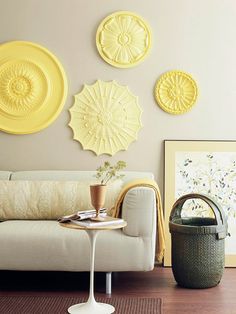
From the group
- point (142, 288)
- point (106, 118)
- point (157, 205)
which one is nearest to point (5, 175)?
point (106, 118)

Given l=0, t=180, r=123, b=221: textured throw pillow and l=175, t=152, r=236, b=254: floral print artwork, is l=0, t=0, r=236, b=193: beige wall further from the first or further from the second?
l=0, t=180, r=123, b=221: textured throw pillow

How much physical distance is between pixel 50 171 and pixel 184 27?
5.40 ft

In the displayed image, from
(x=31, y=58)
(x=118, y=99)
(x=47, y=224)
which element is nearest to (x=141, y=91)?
(x=118, y=99)

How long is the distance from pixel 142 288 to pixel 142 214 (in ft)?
1.78

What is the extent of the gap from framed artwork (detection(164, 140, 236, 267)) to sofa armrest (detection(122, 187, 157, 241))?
852 millimetres

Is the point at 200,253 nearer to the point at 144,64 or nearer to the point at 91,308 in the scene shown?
the point at 91,308

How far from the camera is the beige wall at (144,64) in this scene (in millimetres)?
4223

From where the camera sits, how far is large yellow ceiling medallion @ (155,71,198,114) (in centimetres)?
420

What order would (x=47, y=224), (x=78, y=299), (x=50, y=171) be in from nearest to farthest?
1. (x=78, y=299)
2. (x=47, y=224)
3. (x=50, y=171)

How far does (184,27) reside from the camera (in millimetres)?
4227

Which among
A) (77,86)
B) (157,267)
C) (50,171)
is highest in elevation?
(77,86)

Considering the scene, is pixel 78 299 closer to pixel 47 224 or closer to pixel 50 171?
pixel 47 224

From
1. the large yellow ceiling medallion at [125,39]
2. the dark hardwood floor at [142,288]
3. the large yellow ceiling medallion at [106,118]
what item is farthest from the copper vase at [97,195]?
the large yellow ceiling medallion at [125,39]

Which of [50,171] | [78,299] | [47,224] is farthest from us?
[50,171]
